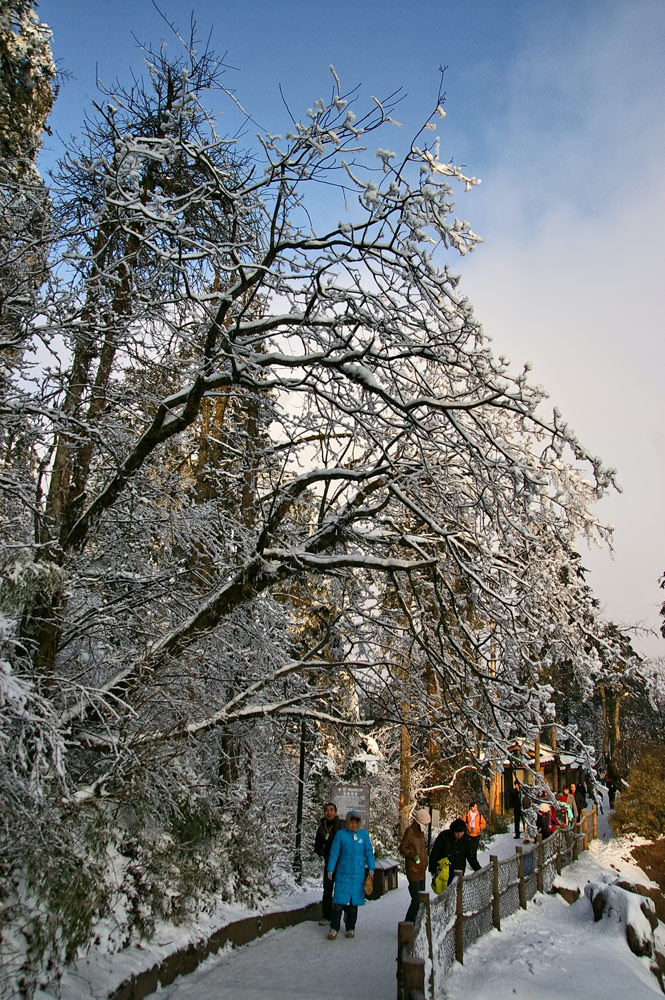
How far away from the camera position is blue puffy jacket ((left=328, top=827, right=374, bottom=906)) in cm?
853

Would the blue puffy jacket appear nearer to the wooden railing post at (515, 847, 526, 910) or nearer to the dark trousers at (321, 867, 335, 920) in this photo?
the dark trousers at (321, 867, 335, 920)

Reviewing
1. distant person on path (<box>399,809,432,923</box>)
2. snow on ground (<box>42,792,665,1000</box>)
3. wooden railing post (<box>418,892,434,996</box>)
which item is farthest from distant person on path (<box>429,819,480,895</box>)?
wooden railing post (<box>418,892,434,996</box>)

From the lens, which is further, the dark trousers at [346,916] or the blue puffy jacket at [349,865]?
the dark trousers at [346,916]

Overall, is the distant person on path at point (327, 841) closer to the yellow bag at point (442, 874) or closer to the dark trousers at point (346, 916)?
the dark trousers at point (346, 916)

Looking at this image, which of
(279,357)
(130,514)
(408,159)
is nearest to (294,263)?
(279,357)

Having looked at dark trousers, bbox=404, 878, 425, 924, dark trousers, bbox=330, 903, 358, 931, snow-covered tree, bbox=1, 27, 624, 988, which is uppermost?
snow-covered tree, bbox=1, 27, 624, 988

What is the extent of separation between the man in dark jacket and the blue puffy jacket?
1511 millimetres

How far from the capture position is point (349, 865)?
855 centimetres

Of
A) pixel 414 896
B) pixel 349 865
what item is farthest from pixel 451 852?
pixel 349 865

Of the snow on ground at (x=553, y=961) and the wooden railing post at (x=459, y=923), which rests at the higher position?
the wooden railing post at (x=459, y=923)

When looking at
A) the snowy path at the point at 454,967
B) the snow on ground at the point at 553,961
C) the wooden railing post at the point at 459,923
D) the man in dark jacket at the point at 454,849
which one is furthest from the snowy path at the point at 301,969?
the man in dark jacket at the point at 454,849

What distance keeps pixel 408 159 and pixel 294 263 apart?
114 cm

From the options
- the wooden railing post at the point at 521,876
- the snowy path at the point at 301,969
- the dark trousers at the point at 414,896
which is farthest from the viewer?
the wooden railing post at the point at 521,876

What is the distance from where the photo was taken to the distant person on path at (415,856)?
8828mm
